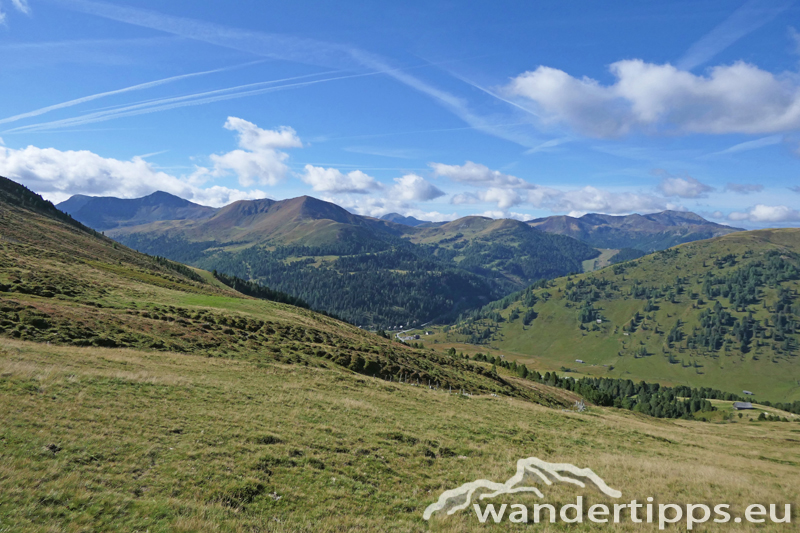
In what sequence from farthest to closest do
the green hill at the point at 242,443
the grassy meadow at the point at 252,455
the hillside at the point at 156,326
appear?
the hillside at the point at 156,326
the green hill at the point at 242,443
the grassy meadow at the point at 252,455

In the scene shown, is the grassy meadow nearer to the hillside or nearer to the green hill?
the green hill

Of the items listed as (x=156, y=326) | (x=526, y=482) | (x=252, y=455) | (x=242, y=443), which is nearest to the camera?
(x=252, y=455)

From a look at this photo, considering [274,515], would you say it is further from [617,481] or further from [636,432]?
[636,432]

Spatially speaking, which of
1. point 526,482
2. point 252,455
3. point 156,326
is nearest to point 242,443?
point 252,455

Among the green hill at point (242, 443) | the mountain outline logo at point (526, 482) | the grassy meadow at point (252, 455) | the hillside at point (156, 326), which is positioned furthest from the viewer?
the hillside at point (156, 326)

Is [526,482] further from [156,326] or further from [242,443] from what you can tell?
[156,326]

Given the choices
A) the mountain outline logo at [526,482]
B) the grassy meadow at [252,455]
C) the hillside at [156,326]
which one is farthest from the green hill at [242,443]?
the mountain outline logo at [526,482]

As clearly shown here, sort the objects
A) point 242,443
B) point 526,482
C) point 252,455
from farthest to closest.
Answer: point 526,482, point 242,443, point 252,455

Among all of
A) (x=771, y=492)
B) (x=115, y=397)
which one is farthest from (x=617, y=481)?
(x=115, y=397)

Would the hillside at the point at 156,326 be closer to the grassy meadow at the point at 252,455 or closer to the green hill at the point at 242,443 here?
the green hill at the point at 242,443

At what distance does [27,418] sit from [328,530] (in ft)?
42.8

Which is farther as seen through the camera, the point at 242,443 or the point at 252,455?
the point at 242,443

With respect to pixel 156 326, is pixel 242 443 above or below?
above

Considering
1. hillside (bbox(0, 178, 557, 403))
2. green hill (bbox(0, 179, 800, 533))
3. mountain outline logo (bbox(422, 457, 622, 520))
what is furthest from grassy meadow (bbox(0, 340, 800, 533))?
hillside (bbox(0, 178, 557, 403))
